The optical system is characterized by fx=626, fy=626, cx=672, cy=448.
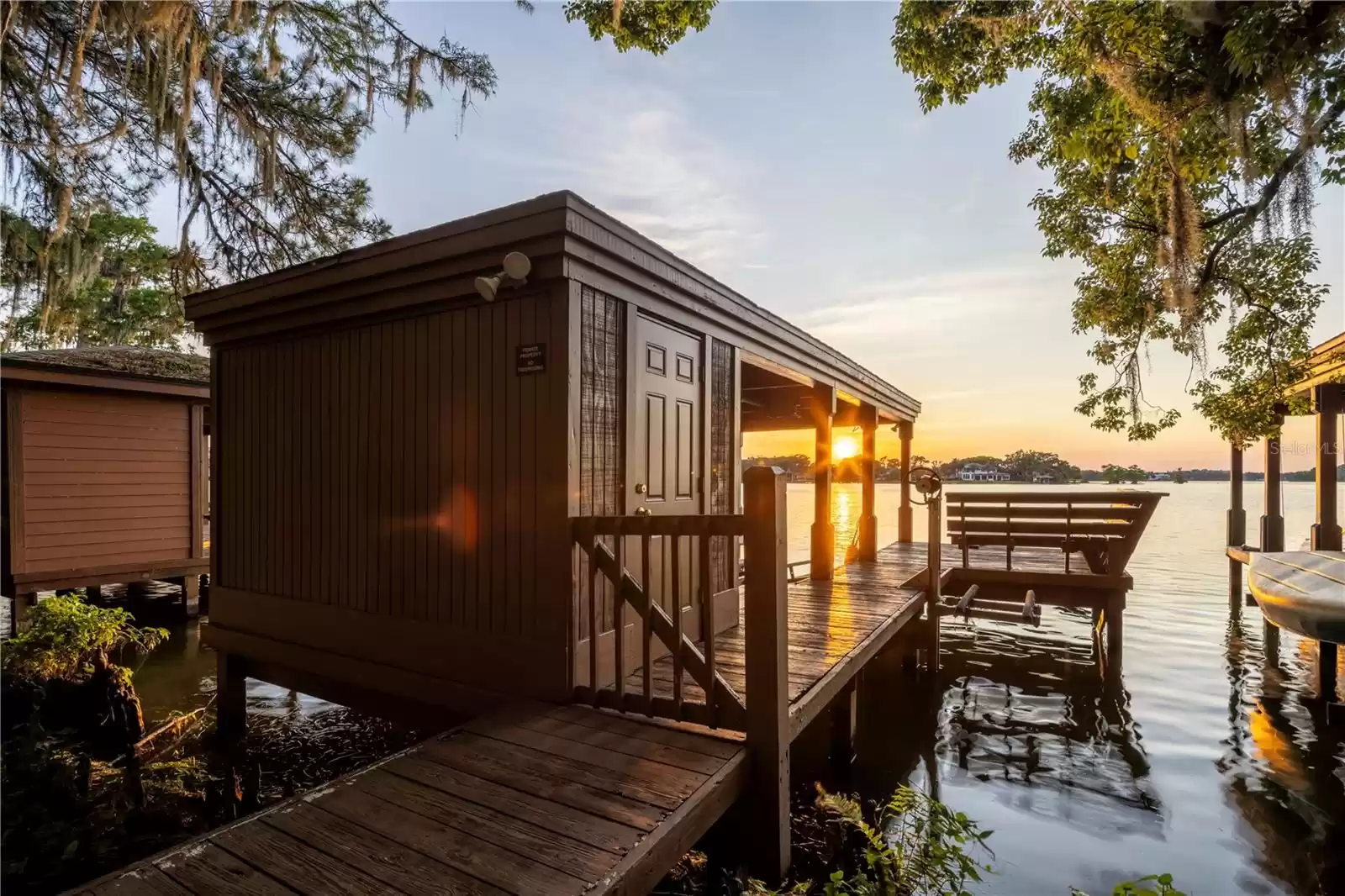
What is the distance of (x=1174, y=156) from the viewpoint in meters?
4.94

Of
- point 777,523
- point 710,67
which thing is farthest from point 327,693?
point 710,67

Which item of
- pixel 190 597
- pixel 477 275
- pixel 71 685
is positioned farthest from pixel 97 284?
pixel 477 275

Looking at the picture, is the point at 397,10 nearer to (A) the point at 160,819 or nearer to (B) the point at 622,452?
(B) the point at 622,452

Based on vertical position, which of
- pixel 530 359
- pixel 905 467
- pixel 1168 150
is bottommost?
pixel 905 467

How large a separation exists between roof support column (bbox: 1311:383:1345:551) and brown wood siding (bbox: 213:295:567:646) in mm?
10897

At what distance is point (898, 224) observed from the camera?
8242mm

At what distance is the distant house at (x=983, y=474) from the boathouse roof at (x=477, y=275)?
198 feet

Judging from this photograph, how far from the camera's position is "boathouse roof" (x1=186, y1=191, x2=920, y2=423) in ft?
11.5

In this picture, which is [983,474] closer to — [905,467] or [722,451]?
[905,467]

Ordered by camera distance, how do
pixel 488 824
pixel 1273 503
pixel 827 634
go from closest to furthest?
pixel 488 824
pixel 827 634
pixel 1273 503

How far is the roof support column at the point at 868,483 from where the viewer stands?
9883mm

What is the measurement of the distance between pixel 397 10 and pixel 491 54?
3.48 feet

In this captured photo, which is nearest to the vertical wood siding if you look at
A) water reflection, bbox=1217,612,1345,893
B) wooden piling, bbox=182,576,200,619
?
water reflection, bbox=1217,612,1345,893

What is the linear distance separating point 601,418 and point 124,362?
30.5 feet
